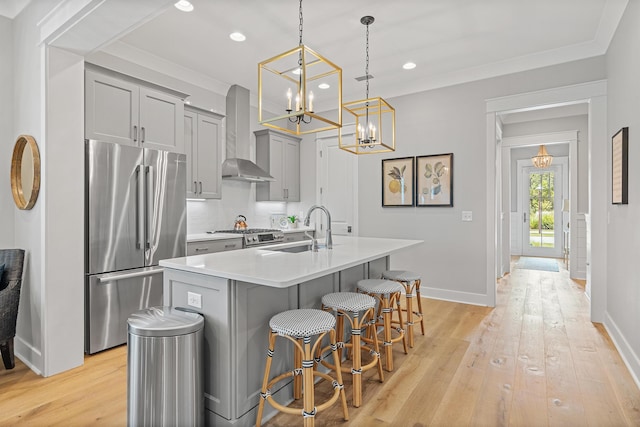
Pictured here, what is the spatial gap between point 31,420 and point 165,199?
188cm

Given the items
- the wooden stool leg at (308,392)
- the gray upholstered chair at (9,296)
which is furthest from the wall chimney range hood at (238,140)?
the wooden stool leg at (308,392)

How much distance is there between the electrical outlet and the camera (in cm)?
196

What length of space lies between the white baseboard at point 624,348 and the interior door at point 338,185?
119 inches

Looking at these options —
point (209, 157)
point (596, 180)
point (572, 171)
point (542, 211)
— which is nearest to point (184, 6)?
point (209, 157)

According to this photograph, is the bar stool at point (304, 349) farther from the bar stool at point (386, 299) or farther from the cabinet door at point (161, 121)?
the cabinet door at point (161, 121)

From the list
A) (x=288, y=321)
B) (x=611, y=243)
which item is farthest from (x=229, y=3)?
(x=611, y=243)

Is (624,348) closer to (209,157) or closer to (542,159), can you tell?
(209,157)

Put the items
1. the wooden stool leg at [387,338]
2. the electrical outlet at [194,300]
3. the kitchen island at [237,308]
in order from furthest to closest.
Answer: the wooden stool leg at [387,338]
the electrical outlet at [194,300]
the kitchen island at [237,308]

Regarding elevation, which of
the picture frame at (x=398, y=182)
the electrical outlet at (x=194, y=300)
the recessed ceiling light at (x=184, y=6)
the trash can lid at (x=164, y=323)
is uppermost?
the recessed ceiling light at (x=184, y=6)

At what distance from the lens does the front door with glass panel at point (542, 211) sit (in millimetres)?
8352

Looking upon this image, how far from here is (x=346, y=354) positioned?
2.79 metres

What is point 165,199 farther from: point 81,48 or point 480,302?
point 480,302

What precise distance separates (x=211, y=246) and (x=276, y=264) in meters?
2.06

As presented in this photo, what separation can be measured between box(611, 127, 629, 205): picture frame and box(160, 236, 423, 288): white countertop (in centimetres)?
180
